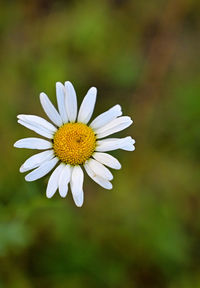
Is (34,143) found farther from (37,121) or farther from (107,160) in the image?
(107,160)

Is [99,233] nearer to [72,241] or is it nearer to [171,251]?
[72,241]

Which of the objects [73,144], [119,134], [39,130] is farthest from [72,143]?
[119,134]

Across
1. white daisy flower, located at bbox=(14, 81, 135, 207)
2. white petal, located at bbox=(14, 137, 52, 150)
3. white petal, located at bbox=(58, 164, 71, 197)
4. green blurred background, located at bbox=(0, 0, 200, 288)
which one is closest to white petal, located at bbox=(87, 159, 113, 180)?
white daisy flower, located at bbox=(14, 81, 135, 207)

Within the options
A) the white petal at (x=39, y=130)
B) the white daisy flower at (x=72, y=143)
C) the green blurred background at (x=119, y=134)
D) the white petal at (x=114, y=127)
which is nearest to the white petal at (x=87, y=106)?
the white daisy flower at (x=72, y=143)

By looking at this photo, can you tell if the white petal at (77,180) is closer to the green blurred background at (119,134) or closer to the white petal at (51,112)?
the white petal at (51,112)

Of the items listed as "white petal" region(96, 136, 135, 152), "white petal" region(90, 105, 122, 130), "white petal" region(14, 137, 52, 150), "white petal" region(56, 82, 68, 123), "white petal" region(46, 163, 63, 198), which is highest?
"white petal" region(90, 105, 122, 130)

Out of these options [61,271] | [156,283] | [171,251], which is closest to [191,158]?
[171,251]

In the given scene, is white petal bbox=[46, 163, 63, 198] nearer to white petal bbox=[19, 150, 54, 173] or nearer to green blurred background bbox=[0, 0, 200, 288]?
white petal bbox=[19, 150, 54, 173]
